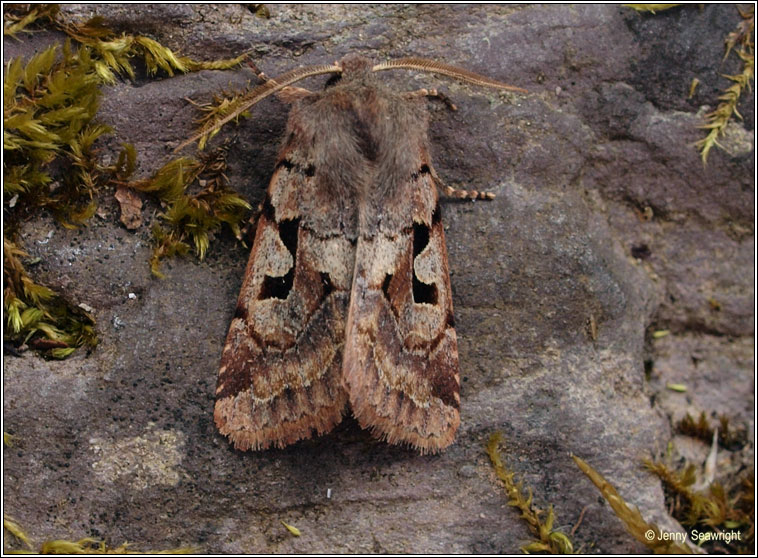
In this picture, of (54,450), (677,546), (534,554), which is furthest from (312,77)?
(677,546)

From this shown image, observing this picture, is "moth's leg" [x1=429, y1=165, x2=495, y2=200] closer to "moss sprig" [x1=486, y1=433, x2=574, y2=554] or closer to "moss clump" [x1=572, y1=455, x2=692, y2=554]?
"moss sprig" [x1=486, y1=433, x2=574, y2=554]

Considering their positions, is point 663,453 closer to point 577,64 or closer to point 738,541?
point 738,541

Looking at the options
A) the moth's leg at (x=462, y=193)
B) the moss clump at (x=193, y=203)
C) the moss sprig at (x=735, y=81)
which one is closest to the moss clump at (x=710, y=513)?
the moth's leg at (x=462, y=193)

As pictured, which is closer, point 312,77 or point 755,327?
point 312,77

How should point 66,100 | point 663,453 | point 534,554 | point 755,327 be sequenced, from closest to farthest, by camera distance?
point 66,100
point 534,554
point 663,453
point 755,327

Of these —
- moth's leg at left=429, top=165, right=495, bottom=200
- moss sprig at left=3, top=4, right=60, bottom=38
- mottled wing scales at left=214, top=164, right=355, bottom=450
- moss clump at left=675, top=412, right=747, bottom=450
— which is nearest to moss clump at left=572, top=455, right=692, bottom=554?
moss clump at left=675, top=412, right=747, bottom=450

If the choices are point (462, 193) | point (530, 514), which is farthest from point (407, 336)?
point (530, 514)
